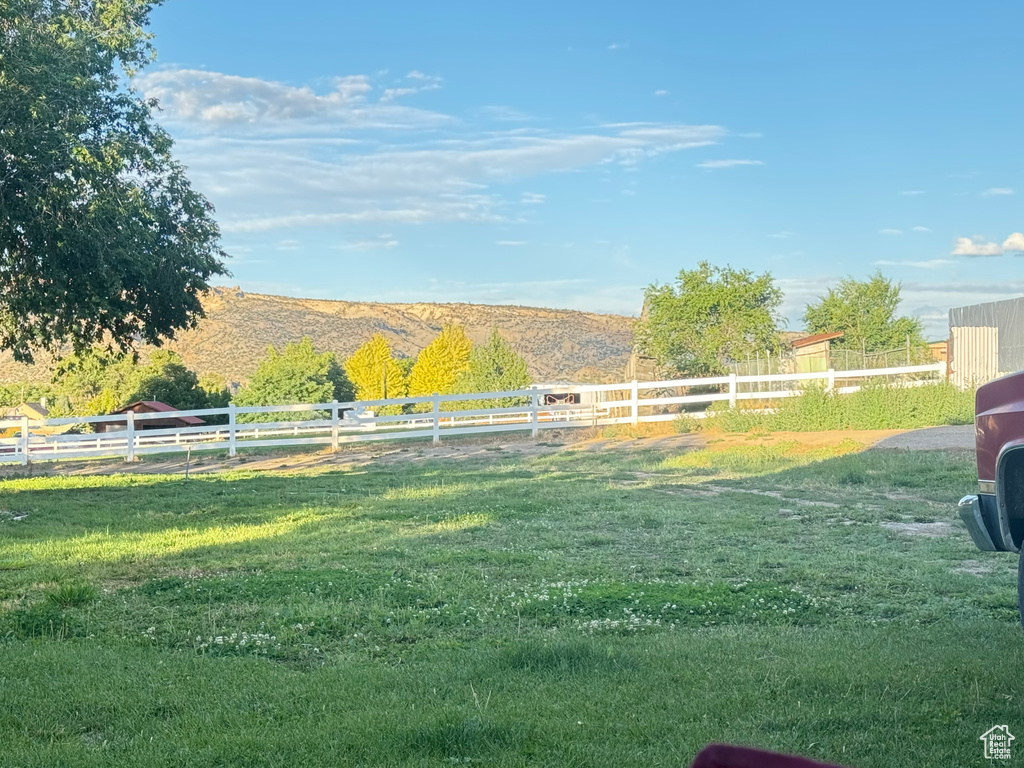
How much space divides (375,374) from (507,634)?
65.3 metres

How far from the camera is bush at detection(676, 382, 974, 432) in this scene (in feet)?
74.4

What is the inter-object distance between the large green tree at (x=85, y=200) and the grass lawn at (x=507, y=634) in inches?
144

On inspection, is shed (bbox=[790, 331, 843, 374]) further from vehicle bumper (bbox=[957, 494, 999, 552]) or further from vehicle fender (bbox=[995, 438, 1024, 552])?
vehicle fender (bbox=[995, 438, 1024, 552])

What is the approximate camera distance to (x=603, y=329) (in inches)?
4218


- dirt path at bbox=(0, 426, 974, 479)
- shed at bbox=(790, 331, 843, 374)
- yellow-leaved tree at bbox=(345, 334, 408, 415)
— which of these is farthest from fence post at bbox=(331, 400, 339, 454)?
yellow-leaved tree at bbox=(345, 334, 408, 415)

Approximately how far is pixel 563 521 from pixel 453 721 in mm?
7423

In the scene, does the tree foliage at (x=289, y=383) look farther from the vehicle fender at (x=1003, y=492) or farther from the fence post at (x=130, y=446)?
the vehicle fender at (x=1003, y=492)

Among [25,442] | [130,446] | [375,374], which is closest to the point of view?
[25,442]

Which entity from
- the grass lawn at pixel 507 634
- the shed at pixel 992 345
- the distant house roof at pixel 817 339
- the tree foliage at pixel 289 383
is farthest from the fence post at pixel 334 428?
the tree foliage at pixel 289 383

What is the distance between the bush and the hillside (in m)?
61.4

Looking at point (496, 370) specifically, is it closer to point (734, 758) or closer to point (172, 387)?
point (172, 387)

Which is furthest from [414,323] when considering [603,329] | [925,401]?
[925,401]

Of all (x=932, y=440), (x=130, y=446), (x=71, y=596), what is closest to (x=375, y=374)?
(x=130, y=446)

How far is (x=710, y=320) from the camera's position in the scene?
43.4m
